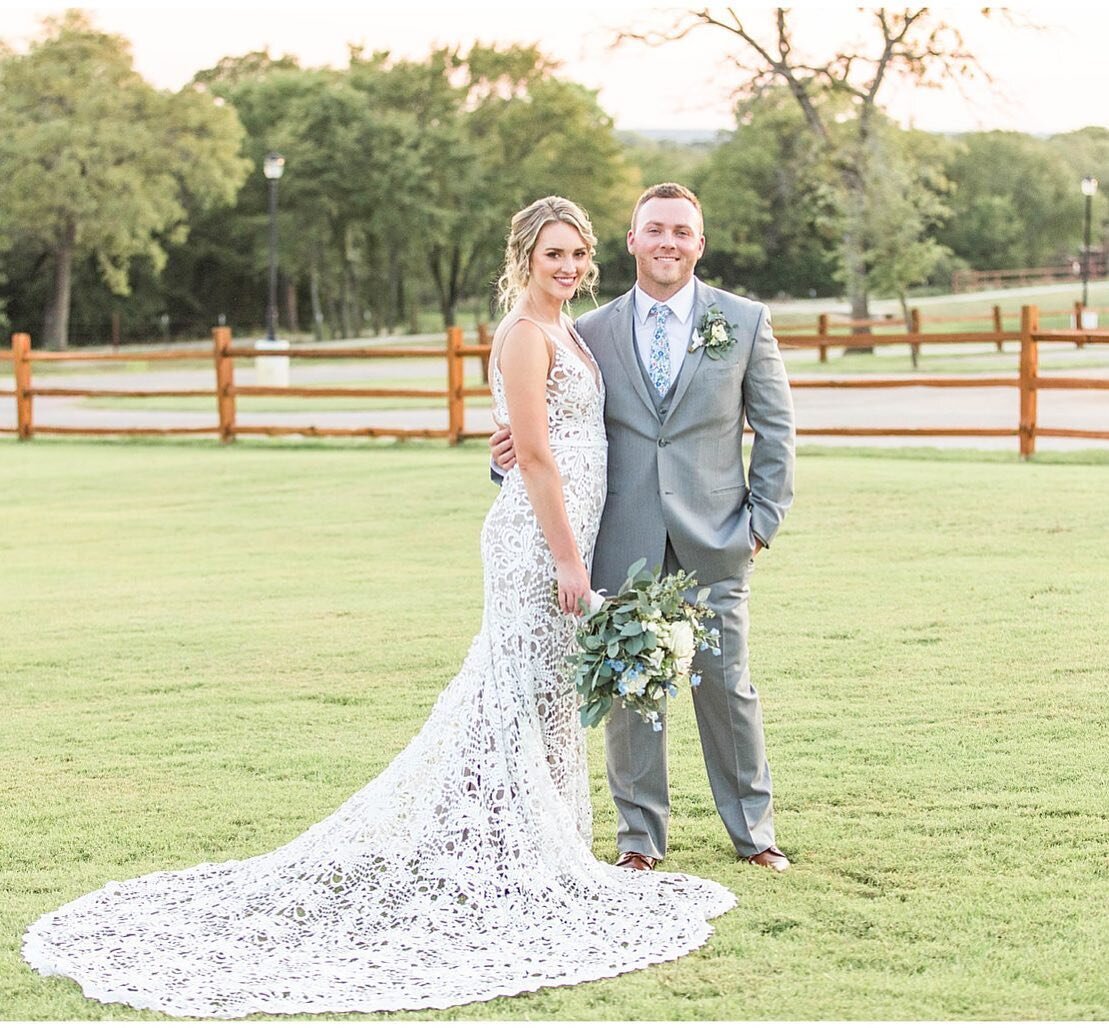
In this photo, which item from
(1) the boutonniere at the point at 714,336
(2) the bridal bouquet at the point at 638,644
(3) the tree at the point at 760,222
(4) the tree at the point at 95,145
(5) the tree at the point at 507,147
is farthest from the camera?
(3) the tree at the point at 760,222

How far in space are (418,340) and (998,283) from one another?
26482mm

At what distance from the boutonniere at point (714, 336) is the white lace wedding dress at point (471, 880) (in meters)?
0.30

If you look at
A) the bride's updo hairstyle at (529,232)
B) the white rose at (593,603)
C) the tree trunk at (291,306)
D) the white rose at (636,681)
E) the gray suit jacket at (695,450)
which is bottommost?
the white rose at (636,681)

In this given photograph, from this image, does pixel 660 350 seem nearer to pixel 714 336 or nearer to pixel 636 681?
pixel 714 336

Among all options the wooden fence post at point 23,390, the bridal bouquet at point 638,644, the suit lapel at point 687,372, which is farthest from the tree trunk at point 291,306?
the bridal bouquet at point 638,644

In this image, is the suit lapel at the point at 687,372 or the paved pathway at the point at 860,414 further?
the paved pathway at the point at 860,414

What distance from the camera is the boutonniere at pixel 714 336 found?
14.5ft

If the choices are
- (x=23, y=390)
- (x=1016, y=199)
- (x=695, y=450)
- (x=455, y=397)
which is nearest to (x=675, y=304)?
(x=695, y=450)

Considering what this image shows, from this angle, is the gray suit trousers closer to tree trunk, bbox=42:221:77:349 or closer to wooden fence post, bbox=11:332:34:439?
wooden fence post, bbox=11:332:34:439

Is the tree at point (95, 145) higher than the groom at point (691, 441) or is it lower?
higher

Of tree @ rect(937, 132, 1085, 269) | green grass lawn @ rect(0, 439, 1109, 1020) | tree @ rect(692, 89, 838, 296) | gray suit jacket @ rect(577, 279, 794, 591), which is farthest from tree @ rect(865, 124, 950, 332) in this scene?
tree @ rect(937, 132, 1085, 269)

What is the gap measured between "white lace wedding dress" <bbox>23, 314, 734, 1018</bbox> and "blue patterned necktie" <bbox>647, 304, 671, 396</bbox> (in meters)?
0.17

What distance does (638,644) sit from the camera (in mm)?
4148

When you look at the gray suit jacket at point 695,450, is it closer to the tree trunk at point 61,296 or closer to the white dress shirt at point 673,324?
the white dress shirt at point 673,324
